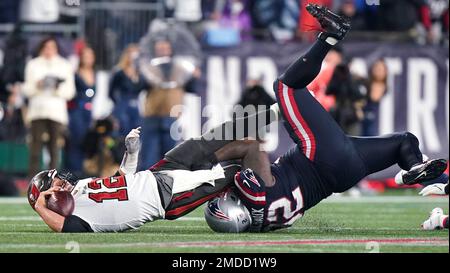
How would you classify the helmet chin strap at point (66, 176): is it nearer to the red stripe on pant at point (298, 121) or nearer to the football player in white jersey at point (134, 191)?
the football player in white jersey at point (134, 191)

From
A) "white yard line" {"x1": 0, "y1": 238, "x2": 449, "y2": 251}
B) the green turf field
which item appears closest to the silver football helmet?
the green turf field

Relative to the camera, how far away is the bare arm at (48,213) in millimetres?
7867

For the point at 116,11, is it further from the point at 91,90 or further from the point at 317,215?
the point at 317,215

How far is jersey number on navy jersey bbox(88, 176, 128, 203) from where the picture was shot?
312 inches

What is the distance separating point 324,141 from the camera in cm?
805

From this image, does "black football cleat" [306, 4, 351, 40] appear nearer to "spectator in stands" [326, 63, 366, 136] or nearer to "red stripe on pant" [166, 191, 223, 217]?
"red stripe on pant" [166, 191, 223, 217]

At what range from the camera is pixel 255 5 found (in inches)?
643

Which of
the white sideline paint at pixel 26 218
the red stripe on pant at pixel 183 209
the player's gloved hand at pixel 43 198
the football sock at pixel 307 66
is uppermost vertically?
the football sock at pixel 307 66

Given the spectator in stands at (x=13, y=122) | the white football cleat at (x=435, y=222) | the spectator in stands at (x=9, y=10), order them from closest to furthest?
1. the white football cleat at (x=435, y=222)
2. the spectator in stands at (x=13, y=122)
3. the spectator in stands at (x=9, y=10)

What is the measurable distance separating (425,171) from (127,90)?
23.9 feet

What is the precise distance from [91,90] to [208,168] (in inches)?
261

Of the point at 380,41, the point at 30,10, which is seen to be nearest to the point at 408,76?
the point at 380,41

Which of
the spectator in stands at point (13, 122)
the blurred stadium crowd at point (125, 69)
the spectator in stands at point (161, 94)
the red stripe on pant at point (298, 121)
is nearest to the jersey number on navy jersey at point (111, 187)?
the red stripe on pant at point (298, 121)

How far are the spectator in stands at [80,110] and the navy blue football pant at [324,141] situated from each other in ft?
21.9
